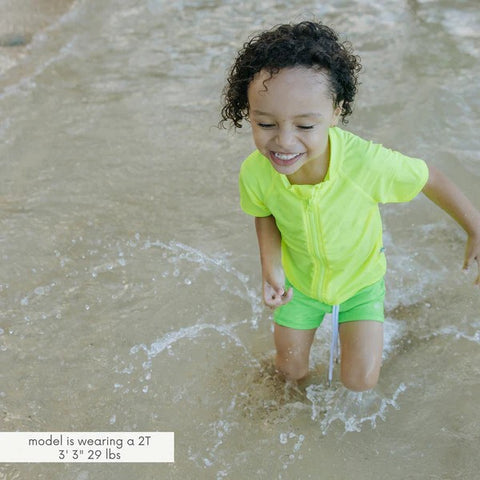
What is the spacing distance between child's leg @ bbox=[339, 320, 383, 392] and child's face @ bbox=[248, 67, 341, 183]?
2.34ft

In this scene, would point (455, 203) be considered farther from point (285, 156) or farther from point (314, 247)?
point (285, 156)

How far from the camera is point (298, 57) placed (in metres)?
1.86

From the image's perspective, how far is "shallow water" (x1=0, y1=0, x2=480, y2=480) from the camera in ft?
8.30

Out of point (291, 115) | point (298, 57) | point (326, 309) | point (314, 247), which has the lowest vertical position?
point (326, 309)

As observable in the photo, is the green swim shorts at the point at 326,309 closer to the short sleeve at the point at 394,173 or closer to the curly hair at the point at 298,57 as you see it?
the short sleeve at the point at 394,173

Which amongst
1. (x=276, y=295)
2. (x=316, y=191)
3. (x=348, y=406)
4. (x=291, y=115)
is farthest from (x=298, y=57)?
(x=348, y=406)

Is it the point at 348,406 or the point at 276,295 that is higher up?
the point at 276,295

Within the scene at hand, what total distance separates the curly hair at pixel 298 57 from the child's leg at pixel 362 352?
84cm

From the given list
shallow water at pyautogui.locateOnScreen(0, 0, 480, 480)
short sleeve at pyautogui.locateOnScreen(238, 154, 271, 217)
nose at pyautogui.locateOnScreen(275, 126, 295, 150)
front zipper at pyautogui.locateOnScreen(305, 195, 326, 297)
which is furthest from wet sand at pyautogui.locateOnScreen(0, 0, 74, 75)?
nose at pyautogui.locateOnScreen(275, 126, 295, 150)

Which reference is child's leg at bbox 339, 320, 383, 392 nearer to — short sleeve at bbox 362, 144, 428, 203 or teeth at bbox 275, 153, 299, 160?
short sleeve at bbox 362, 144, 428, 203

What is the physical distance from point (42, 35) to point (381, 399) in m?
4.27

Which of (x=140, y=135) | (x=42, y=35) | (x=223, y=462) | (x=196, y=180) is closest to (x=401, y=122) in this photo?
(x=196, y=180)

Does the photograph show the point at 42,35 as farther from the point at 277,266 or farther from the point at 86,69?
the point at 277,266

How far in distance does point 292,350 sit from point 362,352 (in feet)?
0.95
